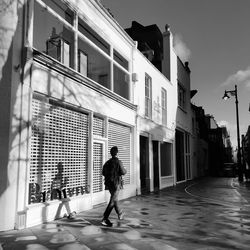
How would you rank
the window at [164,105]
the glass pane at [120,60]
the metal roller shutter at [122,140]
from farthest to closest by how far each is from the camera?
the window at [164,105] < the glass pane at [120,60] < the metal roller shutter at [122,140]

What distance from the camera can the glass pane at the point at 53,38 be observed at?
8262mm

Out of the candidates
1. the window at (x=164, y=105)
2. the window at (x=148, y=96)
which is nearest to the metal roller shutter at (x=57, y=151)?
the window at (x=148, y=96)

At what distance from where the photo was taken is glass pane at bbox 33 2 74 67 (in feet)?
27.1

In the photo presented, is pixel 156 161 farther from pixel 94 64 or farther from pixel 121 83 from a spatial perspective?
pixel 94 64

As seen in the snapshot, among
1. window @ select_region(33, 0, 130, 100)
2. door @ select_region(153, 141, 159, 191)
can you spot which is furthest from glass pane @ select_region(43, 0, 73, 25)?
door @ select_region(153, 141, 159, 191)

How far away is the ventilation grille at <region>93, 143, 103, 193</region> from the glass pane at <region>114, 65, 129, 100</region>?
3.74m

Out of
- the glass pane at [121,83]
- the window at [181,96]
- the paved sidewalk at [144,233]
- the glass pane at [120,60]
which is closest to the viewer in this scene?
the paved sidewalk at [144,233]

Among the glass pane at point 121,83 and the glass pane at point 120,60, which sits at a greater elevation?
the glass pane at point 120,60

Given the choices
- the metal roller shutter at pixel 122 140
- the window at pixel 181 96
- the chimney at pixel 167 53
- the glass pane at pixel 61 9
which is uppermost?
the chimney at pixel 167 53

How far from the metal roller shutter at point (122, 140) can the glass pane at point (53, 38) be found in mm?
3429

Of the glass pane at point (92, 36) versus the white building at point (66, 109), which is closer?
the white building at point (66, 109)

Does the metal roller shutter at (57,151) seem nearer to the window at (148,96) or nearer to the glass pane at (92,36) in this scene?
the glass pane at (92,36)

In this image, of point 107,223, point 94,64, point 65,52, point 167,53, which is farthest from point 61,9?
point 167,53

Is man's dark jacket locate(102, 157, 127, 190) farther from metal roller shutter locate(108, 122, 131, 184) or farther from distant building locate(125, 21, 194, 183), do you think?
distant building locate(125, 21, 194, 183)
